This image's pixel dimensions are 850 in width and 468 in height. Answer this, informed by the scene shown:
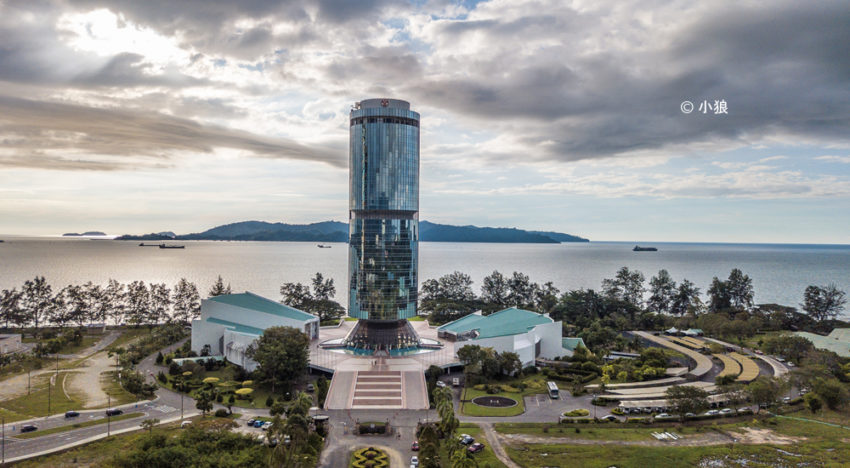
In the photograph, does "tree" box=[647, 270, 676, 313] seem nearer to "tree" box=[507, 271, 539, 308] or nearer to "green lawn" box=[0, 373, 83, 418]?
"tree" box=[507, 271, 539, 308]

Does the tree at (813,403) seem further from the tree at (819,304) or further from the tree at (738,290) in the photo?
the tree at (738,290)

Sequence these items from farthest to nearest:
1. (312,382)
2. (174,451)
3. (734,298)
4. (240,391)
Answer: (734,298)
(312,382)
(240,391)
(174,451)

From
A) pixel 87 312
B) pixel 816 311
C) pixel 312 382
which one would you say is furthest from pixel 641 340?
pixel 87 312

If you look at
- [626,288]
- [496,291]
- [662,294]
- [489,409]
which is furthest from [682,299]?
[489,409]

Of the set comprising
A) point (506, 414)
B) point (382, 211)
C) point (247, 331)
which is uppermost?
point (382, 211)

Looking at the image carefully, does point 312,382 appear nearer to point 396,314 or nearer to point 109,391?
point 396,314

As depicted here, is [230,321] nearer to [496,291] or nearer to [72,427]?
[72,427]

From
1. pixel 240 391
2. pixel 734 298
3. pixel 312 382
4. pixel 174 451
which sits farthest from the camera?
pixel 734 298
